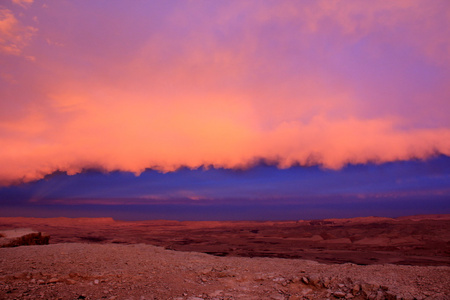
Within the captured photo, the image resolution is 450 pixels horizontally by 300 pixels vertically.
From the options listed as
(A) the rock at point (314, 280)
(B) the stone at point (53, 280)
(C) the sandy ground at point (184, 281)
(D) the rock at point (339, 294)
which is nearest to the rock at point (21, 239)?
(C) the sandy ground at point (184, 281)

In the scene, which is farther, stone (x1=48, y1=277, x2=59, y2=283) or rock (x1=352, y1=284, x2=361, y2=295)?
stone (x1=48, y1=277, x2=59, y2=283)

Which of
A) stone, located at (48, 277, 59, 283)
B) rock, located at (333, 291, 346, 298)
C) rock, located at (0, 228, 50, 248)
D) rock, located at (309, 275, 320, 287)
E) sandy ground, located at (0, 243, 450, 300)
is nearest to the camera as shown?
sandy ground, located at (0, 243, 450, 300)

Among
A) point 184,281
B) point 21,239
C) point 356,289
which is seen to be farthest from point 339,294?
point 21,239

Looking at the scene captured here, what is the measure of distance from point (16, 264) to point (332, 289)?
371 inches

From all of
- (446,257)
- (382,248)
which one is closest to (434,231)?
(382,248)

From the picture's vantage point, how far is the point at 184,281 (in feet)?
29.5

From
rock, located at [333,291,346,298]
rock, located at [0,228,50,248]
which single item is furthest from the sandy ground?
rock, located at [0,228,50,248]

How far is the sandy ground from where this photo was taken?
7.50 m

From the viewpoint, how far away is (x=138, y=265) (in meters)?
10.4

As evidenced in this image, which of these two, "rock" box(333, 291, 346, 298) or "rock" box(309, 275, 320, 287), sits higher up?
"rock" box(309, 275, 320, 287)

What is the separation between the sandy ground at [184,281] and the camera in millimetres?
7500

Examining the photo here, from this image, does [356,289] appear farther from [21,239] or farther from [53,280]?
[21,239]

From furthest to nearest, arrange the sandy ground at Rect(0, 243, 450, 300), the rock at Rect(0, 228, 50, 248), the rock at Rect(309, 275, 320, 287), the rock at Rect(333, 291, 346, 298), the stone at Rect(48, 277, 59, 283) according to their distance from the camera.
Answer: the rock at Rect(0, 228, 50, 248) < the rock at Rect(309, 275, 320, 287) < the stone at Rect(48, 277, 59, 283) < the rock at Rect(333, 291, 346, 298) < the sandy ground at Rect(0, 243, 450, 300)

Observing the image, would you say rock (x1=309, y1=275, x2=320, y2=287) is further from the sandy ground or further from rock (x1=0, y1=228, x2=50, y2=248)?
rock (x1=0, y1=228, x2=50, y2=248)
